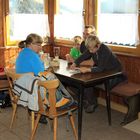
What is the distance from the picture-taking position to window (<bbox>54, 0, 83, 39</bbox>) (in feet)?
14.5

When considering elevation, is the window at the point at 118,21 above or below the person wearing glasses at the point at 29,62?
above

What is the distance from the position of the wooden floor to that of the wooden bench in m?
0.17

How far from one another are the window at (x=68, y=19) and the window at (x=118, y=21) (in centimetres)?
47

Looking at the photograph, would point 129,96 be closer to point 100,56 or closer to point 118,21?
point 100,56

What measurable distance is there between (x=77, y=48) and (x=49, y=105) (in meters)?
1.54

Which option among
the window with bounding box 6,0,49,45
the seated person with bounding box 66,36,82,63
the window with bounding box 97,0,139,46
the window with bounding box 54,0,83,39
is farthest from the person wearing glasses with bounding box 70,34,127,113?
the window with bounding box 6,0,49,45

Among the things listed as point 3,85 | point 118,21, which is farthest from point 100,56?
point 3,85

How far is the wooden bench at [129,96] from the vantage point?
3262 millimetres

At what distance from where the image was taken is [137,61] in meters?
3.59

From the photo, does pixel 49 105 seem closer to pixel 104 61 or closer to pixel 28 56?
pixel 28 56

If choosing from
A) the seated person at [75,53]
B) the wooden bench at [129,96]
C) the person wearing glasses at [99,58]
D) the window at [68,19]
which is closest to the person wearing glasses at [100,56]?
the person wearing glasses at [99,58]

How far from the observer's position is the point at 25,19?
4.65m

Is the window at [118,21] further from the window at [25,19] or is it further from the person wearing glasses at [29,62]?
the person wearing glasses at [29,62]

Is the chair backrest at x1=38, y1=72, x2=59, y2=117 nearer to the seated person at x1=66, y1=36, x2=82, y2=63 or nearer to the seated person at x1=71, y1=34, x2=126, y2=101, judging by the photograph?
the seated person at x1=71, y1=34, x2=126, y2=101
